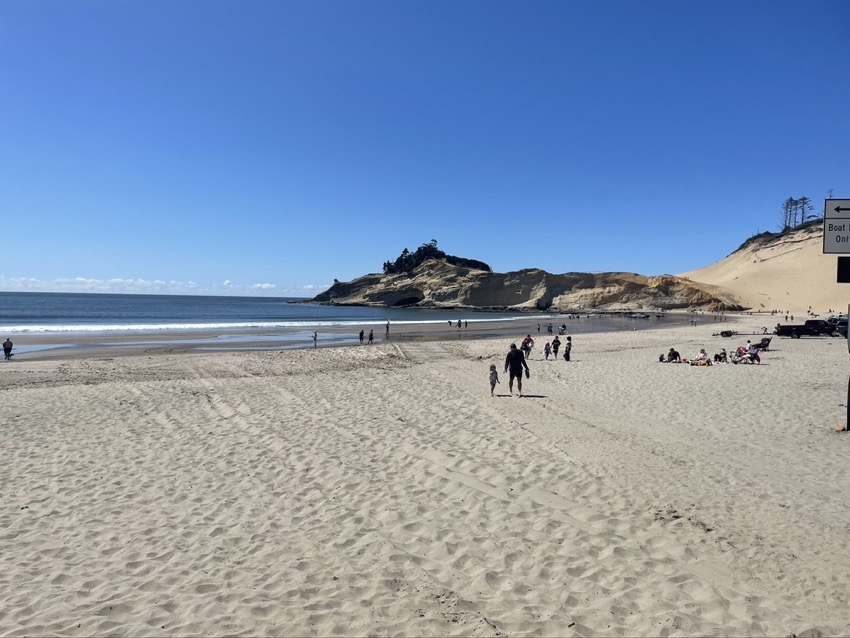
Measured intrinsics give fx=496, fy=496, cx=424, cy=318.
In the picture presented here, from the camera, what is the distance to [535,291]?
11119 centimetres

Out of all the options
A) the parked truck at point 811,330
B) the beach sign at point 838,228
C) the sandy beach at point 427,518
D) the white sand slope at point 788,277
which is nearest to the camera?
the sandy beach at point 427,518

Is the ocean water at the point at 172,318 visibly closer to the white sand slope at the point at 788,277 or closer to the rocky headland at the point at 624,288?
the rocky headland at the point at 624,288

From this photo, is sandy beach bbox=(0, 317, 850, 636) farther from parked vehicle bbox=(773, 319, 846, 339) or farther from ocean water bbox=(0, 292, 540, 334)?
ocean water bbox=(0, 292, 540, 334)

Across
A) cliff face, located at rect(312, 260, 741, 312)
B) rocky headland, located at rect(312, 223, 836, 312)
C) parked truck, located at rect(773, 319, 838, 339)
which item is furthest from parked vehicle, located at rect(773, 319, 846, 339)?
cliff face, located at rect(312, 260, 741, 312)

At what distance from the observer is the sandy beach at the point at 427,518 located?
397cm

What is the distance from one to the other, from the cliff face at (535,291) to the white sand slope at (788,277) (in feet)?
34.0

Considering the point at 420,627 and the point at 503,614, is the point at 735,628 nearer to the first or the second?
the point at 503,614

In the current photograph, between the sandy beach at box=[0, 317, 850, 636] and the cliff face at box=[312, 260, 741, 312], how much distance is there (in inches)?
3794

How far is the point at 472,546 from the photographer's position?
198 inches

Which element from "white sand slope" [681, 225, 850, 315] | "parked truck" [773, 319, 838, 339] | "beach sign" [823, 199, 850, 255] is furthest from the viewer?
"white sand slope" [681, 225, 850, 315]

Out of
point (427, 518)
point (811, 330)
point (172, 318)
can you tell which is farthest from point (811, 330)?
point (172, 318)

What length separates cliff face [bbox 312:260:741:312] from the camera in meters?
101

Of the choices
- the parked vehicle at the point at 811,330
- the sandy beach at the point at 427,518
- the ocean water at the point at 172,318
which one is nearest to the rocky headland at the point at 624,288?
the ocean water at the point at 172,318

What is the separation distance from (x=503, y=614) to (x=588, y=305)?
10565 cm
